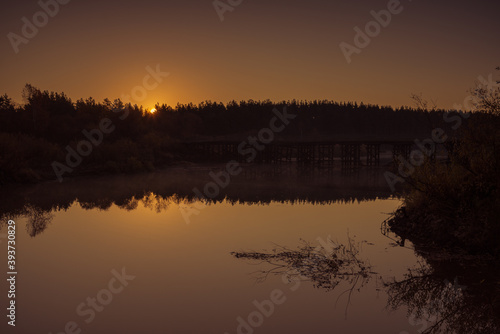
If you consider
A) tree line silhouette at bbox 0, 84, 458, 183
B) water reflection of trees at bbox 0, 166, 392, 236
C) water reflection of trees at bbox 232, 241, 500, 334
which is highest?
tree line silhouette at bbox 0, 84, 458, 183

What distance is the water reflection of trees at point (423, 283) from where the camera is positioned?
886 centimetres

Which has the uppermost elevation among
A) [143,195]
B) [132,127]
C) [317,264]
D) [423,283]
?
[132,127]

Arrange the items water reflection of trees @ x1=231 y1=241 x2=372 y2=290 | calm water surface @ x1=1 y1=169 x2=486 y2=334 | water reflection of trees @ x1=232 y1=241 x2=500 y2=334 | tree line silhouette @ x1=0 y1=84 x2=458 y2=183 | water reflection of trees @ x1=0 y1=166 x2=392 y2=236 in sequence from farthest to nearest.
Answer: tree line silhouette @ x1=0 y1=84 x2=458 y2=183 < water reflection of trees @ x1=0 y1=166 x2=392 y2=236 < water reflection of trees @ x1=231 y1=241 x2=372 y2=290 < calm water surface @ x1=1 y1=169 x2=486 y2=334 < water reflection of trees @ x1=232 y1=241 x2=500 y2=334

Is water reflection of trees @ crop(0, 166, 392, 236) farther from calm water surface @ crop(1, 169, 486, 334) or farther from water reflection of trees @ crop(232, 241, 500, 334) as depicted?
water reflection of trees @ crop(232, 241, 500, 334)

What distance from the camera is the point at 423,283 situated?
10953 millimetres

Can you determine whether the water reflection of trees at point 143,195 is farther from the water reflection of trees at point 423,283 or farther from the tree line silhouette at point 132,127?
the water reflection of trees at point 423,283

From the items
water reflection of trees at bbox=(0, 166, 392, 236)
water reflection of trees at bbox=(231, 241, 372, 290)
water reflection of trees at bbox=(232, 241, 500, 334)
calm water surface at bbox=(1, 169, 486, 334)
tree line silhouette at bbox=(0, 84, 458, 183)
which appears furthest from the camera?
tree line silhouette at bbox=(0, 84, 458, 183)

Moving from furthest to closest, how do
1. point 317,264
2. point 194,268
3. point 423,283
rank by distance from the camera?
1. point 194,268
2. point 317,264
3. point 423,283

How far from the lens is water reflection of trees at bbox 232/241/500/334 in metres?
8.86

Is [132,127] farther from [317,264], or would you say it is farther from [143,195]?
[317,264]

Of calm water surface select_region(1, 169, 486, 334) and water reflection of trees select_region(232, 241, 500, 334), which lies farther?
calm water surface select_region(1, 169, 486, 334)

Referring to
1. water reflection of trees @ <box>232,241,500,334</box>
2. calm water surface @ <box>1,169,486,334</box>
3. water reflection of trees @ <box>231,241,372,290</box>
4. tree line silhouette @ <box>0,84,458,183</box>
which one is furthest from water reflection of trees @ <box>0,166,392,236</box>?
water reflection of trees @ <box>232,241,500,334</box>

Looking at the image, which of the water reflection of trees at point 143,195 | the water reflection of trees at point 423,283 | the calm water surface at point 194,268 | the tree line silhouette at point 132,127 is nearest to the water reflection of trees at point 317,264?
the water reflection of trees at point 423,283

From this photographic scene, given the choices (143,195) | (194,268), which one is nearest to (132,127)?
(143,195)
